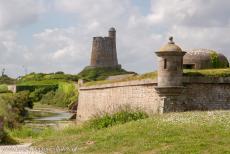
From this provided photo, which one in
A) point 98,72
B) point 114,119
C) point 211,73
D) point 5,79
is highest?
point 98,72

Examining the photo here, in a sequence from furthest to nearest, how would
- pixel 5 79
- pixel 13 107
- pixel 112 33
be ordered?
pixel 5 79
pixel 112 33
pixel 13 107

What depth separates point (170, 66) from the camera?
858 inches

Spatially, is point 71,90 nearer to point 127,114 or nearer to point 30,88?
point 30,88

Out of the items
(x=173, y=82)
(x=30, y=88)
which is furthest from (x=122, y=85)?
(x=30, y=88)

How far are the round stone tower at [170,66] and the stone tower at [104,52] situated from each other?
70.5 m

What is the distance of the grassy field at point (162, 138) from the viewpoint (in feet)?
44.9

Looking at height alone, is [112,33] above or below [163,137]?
above

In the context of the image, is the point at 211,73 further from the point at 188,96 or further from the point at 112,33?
the point at 112,33

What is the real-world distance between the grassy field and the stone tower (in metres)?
75.0

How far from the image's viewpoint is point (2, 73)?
125812mm

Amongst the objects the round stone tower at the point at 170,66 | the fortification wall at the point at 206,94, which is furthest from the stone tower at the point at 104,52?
the round stone tower at the point at 170,66

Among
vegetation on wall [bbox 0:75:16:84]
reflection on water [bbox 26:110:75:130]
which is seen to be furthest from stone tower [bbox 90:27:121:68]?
reflection on water [bbox 26:110:75:130]

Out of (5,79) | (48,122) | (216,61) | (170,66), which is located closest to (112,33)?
(5,79)

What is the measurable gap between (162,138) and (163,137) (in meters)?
0.12
